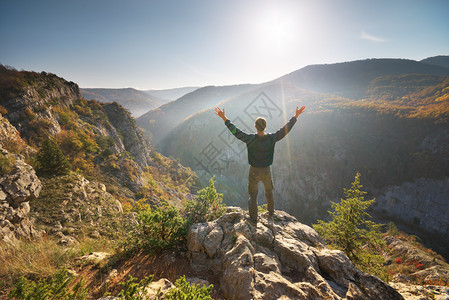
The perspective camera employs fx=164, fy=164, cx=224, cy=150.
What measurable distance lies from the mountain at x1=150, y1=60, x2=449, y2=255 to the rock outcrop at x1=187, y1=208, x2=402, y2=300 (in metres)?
34.1

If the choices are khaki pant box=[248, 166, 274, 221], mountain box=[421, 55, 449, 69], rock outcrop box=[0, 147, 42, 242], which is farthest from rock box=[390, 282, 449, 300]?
mountain box=[421, 55, 449, 69]

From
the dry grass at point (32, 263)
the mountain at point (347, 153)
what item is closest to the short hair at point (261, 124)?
the dry grass at point (32, 263)

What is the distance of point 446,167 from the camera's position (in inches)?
1159

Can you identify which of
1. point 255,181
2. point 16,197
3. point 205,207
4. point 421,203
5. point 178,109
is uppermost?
point 178,109

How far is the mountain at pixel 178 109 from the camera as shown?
97175mm

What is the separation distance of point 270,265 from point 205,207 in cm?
266

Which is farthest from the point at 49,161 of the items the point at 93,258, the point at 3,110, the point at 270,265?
the point at 270,265

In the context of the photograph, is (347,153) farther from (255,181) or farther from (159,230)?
(159,230)

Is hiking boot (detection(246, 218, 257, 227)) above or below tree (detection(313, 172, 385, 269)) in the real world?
above

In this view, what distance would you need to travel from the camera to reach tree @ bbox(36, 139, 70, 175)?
30.9 feet

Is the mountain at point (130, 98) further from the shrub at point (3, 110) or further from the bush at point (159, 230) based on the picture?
the bush at point (159, 230)

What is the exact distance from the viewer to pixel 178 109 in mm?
124188

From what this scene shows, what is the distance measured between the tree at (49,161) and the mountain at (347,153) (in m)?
31.4

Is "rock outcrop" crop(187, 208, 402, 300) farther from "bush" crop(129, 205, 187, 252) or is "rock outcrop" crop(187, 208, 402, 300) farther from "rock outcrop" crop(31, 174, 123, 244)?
"rock outcrop" crop(31, 174, 123, 244)
